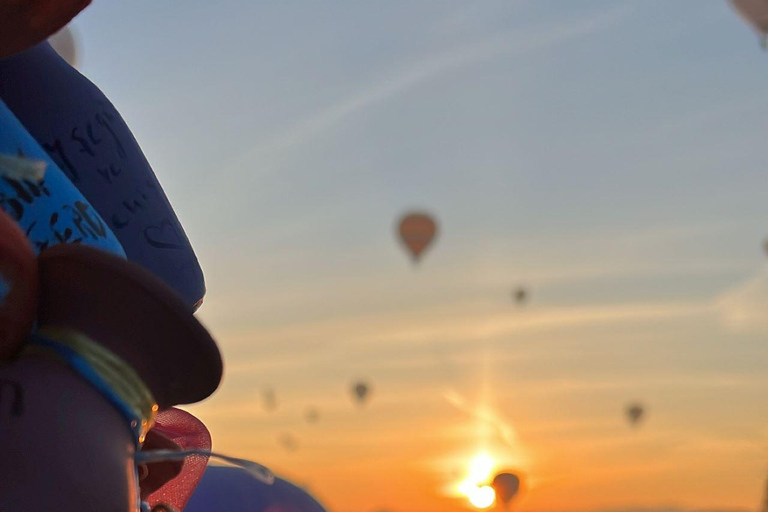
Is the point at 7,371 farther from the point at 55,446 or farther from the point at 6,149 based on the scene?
the point at 6,149

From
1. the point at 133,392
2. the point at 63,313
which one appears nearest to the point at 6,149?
the point at 63,313

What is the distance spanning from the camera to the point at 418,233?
29.6m

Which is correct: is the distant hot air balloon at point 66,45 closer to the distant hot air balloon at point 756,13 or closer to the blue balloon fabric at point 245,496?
the blue balloon fabric at point 245,496

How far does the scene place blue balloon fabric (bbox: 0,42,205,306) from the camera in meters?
3.36

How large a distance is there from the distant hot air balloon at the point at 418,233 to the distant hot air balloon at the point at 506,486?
7.13 metres

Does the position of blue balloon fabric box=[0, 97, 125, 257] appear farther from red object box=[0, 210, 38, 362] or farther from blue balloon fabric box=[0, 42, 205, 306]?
blue balloon fabric box=[0, 42, 205, 306]

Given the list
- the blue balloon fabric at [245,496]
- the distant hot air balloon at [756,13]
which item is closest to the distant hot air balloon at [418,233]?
the distant hot air balloon at [756,13]

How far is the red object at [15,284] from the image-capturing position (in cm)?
234

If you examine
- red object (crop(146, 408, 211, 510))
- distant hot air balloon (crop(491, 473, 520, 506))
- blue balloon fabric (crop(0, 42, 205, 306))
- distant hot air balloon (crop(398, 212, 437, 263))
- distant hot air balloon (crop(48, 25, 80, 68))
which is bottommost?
red object (crop(146, 408, 211, 510))

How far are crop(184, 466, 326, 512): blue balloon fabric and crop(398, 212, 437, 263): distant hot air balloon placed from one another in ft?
76.8

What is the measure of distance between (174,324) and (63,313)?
25cm

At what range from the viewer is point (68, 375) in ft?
8.65

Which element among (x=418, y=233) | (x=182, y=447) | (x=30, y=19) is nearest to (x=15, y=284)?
(x=30, y=19)

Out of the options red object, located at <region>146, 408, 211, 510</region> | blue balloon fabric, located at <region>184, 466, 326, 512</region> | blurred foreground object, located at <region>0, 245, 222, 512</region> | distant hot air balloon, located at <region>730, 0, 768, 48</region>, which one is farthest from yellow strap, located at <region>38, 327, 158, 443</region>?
distant hot air balloon, located at <region>730, 0, 768, 48</region>
